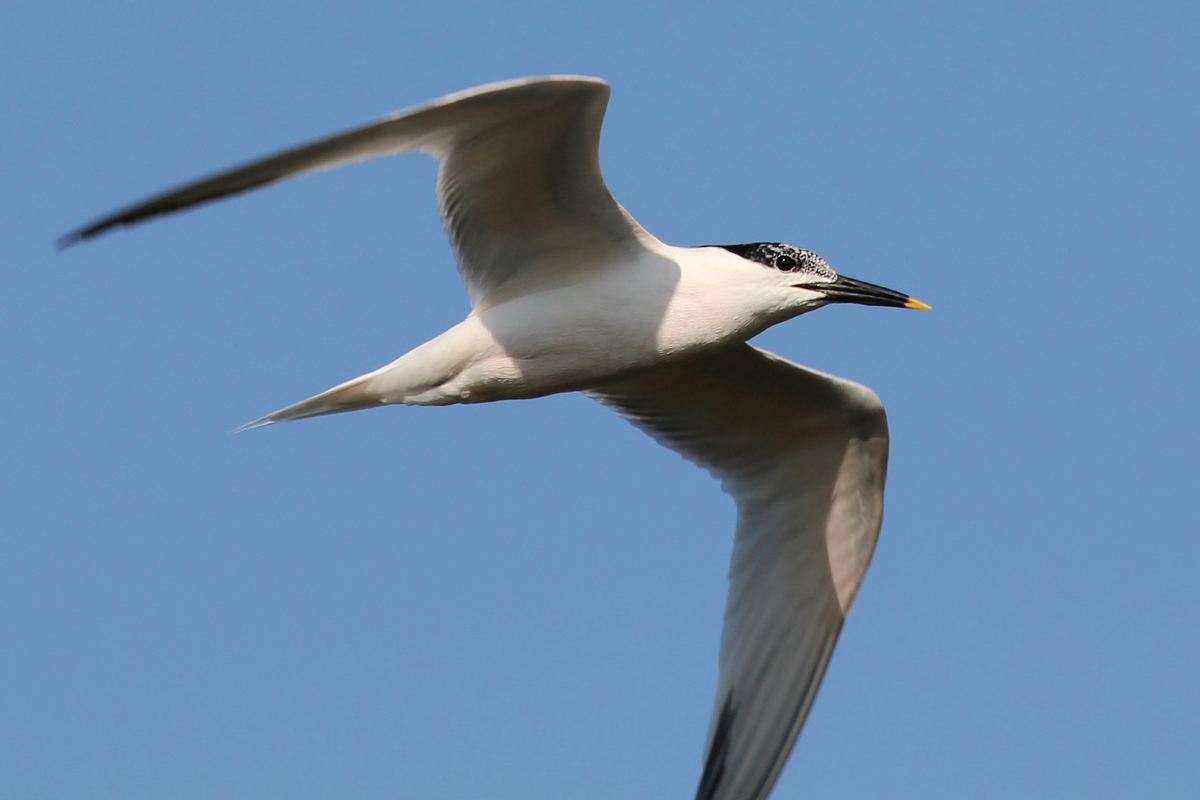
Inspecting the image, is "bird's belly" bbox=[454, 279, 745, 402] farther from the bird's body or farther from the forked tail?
the forked tail

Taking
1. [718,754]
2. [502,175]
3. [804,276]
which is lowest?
[718,754]

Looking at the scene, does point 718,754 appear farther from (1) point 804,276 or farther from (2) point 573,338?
(1) point 804,276

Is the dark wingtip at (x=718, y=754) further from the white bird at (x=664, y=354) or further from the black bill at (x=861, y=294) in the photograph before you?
the black bill at (x=861, y=294)

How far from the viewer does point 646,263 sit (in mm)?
7512

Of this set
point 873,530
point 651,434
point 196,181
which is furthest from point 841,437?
point 196,181

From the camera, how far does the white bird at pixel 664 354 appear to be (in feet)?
21.9

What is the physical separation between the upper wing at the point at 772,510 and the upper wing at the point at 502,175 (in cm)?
155

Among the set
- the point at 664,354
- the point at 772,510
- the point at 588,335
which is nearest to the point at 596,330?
the point at 588,335

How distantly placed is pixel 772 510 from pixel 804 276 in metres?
2.20

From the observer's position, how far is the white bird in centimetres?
669

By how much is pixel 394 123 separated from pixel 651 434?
3.99 m

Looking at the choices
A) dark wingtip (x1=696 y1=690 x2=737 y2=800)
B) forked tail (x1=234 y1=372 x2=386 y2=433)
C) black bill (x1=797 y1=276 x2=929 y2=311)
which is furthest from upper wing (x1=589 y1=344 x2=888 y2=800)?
forked tail (x1=234 y1=372 x2=386 y2=433)

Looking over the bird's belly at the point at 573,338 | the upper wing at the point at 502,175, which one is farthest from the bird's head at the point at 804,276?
the upper wing at the point at 502,175

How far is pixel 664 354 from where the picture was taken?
24.5ft
